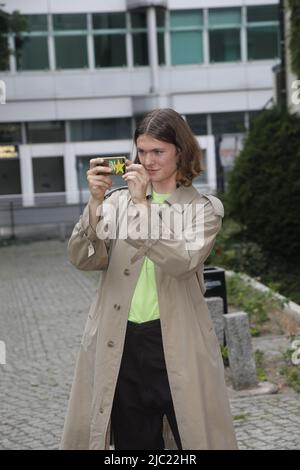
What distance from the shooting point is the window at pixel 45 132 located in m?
40.0

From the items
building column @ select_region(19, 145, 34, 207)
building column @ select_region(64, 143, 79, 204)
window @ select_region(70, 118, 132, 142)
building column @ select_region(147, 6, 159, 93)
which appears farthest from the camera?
window @ select_region(70, 118, 132, 142)

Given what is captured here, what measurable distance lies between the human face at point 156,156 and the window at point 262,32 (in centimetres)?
3659

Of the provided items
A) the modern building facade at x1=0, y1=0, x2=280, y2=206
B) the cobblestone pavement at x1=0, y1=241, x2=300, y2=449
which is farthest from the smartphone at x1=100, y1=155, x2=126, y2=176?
the modern building facade at x1=0, y1=0, x2=280, y2=206

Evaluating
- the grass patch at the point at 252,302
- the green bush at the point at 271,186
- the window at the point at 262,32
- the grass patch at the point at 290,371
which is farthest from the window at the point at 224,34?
the grass patch at the point at 290,371

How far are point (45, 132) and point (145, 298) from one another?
123 ft

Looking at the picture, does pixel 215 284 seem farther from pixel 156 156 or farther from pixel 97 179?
pixel 97 179

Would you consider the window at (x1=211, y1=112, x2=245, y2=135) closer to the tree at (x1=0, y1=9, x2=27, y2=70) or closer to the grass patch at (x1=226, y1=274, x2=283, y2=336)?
the tree at (x1=0, y1=9, x2=27, y2=70)

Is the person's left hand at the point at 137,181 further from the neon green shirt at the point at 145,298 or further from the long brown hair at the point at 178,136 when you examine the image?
the neon green shirt at the point at 145,298

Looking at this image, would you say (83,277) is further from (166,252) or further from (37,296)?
(166,252)

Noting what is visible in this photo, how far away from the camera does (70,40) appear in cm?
3919

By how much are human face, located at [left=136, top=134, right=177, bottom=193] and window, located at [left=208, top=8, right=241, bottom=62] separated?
3627 centimetres

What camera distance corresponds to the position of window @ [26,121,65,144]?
40031 mm

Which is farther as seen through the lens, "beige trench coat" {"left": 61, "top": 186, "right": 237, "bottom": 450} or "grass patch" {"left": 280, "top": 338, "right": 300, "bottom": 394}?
"grass patch" {"left": 280, "top": 338, "right": 300, "bottom": 394}
